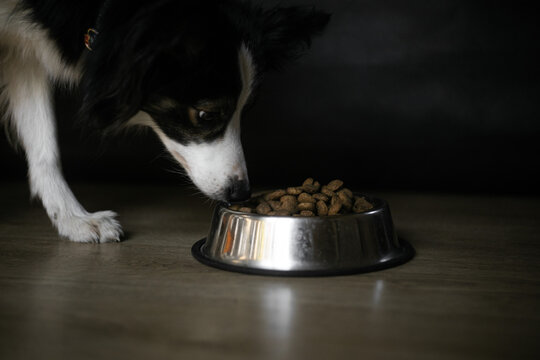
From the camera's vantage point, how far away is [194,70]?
4.83 ft

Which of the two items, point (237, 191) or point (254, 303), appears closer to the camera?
point (254, 303)

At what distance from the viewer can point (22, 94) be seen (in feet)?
6.33

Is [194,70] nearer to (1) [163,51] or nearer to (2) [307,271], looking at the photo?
(1) [163,51]

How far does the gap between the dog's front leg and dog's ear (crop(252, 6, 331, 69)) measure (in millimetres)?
692

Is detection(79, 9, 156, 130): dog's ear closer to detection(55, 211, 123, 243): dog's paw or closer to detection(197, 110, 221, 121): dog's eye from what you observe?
detection(197, 110, 221, 121): dog's eye

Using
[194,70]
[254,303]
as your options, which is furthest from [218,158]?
[254,303]

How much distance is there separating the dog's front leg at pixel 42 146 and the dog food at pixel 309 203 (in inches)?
19.1

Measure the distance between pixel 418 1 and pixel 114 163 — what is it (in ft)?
4.87

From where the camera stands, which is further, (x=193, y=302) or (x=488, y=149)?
(x=488, y=149)

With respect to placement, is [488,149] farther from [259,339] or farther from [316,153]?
[259,339]

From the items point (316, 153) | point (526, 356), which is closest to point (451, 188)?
point (316, 153)

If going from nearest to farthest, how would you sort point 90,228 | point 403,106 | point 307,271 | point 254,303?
point 254,303
point 307,271
point 90,228
point 403,106

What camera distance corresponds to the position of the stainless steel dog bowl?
1368 mm

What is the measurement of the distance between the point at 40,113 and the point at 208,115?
668 mm
